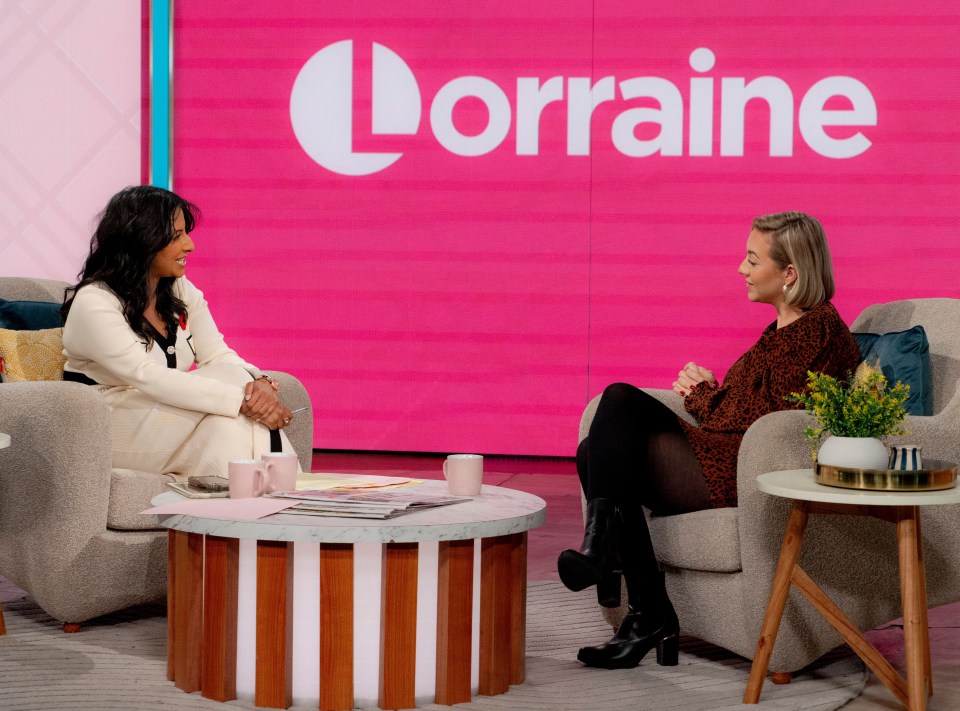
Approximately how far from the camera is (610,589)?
271cm

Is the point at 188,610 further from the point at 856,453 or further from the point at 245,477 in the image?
the point at 856,453

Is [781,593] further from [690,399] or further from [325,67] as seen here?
[325,67]

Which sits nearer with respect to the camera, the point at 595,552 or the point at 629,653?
the point at 595,552

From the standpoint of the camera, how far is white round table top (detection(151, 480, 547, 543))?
84.7 inches

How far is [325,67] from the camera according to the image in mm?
5684

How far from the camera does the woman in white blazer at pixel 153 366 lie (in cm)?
302

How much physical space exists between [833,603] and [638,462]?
0.54m

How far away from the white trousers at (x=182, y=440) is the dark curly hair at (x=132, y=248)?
248 millimetres

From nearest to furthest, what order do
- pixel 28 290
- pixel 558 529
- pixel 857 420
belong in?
1. pixel 857 420
2. pixel 28 290
3. pixel 558 529

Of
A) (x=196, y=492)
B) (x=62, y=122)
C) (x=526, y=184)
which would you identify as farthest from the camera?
(x=62, y=122)

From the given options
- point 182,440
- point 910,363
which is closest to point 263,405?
point 182,440

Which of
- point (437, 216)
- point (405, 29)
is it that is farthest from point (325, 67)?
point (437, 216)

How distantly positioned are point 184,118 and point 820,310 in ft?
12.8

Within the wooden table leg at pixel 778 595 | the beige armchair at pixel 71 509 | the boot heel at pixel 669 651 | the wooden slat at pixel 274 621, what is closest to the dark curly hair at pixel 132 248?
the beige armchair at pixel 71 509
